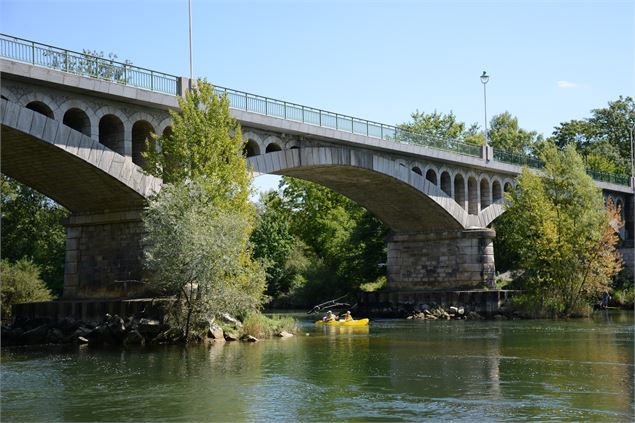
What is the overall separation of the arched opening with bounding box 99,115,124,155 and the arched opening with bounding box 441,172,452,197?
969 inches

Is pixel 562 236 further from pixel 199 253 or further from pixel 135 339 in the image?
pixel 135 339

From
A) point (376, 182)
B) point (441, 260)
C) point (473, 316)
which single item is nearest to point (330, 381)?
point (376, 182)

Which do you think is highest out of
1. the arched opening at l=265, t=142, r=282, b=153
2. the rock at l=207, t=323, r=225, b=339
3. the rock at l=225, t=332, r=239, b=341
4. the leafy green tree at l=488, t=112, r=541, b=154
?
the leafy green tree at l=488, t=112, r=541, b=154

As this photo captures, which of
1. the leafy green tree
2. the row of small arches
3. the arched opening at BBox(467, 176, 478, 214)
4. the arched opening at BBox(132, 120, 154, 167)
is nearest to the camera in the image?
the row of small arches

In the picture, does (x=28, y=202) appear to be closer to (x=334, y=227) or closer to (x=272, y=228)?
(x=272, y=228)

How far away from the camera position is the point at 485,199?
58.8 m

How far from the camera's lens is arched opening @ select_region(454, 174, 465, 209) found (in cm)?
5588

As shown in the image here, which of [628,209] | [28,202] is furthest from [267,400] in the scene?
[628,209]

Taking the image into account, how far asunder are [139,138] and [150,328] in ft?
26.0

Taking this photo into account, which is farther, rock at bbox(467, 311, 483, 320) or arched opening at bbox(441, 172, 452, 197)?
arched opening at bbox(441, 172, 452, 197)

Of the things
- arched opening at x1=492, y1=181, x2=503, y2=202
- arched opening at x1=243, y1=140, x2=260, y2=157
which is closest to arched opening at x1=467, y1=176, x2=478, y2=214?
arched opening at x1=492, y1=181, x2=503, y2=202

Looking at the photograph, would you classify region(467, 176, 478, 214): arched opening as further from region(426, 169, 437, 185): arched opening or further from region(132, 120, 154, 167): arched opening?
region(132, 120, 154, 167): arched opening

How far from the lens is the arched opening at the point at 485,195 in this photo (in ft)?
191

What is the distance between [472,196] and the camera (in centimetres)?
5725
